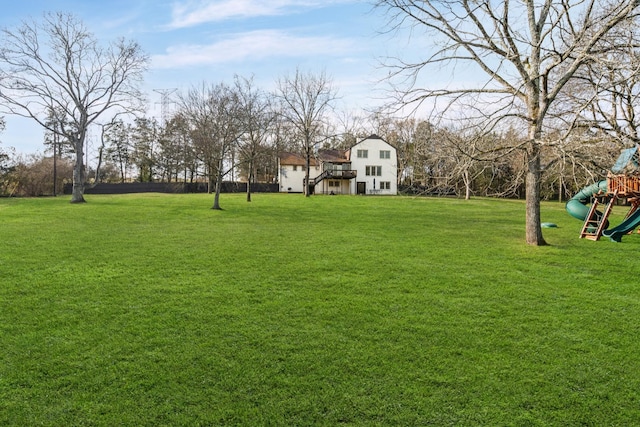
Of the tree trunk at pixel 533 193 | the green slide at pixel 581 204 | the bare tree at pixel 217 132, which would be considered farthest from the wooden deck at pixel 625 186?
the bare tree at pixel 217 132

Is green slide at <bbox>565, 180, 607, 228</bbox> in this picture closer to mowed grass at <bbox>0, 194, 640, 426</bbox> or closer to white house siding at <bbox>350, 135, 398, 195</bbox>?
mowed grass at <bbox>0, 194, 640, 426</bbox>

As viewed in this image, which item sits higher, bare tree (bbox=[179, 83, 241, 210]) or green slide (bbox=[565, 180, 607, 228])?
bare tree (bbox=[179, 83, 241, 210])

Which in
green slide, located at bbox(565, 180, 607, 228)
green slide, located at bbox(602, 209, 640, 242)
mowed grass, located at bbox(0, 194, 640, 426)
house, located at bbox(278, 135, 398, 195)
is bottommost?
mowed grass, located at bbox(0, 194, 640, 426)

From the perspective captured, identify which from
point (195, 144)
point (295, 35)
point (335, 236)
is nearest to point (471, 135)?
point (335, 236)

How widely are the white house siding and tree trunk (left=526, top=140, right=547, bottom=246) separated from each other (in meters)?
40.6

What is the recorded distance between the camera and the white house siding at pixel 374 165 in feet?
172

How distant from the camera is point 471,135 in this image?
436 inches

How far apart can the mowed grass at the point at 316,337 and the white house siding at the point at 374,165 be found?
42.4 m

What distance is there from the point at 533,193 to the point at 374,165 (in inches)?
1654

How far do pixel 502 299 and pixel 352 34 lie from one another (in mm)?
8461

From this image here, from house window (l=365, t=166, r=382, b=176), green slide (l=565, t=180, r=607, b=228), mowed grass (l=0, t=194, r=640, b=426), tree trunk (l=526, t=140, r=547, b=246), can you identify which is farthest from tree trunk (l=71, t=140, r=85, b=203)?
house window (l=365, t=166, r=382, b=176)

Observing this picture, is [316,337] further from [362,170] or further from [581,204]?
[362,170]

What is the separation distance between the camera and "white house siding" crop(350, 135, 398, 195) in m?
52.5

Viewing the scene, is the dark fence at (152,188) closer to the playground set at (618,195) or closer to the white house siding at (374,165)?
the white house siding at (374,165)
